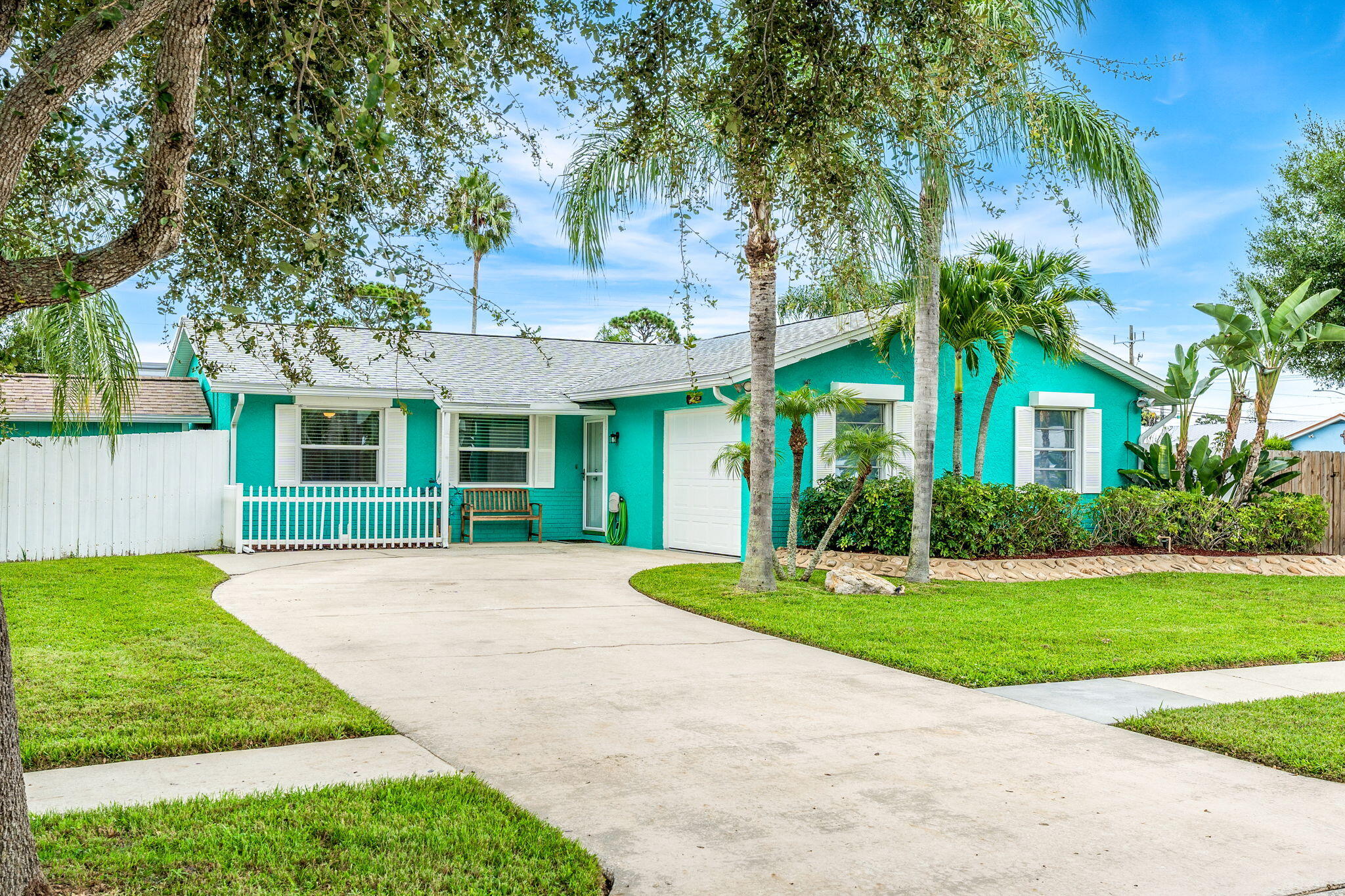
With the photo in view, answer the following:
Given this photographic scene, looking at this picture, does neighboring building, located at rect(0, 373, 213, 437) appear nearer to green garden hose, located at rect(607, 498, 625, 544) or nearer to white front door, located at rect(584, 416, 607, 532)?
white front door, located at rect(584, 416, 607, 532)

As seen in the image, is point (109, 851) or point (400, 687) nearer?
point (109, 851)

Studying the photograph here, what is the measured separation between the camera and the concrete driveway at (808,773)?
3609 mm

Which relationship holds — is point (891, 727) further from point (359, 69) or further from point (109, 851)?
point (359, 69)

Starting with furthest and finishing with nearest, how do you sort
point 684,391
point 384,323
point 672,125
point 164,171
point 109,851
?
point 684,391, point 672,125, point 384,323, point 109,851, point 164,171

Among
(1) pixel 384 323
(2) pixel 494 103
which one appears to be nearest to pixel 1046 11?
(2) pixel 494 103

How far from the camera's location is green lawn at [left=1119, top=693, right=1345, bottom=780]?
496 centimetres

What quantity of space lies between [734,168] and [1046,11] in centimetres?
606

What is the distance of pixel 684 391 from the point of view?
49.8 feet

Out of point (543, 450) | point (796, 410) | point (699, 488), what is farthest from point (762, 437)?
point (543, 450)

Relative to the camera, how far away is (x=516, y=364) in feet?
63.2

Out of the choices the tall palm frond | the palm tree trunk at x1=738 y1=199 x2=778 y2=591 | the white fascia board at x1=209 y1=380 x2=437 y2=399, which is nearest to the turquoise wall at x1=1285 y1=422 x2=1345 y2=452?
the palm tree trunk at x1=738 y1=199 x2=778 y2=591

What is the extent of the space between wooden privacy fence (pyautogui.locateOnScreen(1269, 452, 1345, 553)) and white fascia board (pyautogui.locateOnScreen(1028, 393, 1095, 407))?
9.89 feet

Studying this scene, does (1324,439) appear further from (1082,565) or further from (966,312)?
(966,312)

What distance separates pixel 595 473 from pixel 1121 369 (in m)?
9.07
